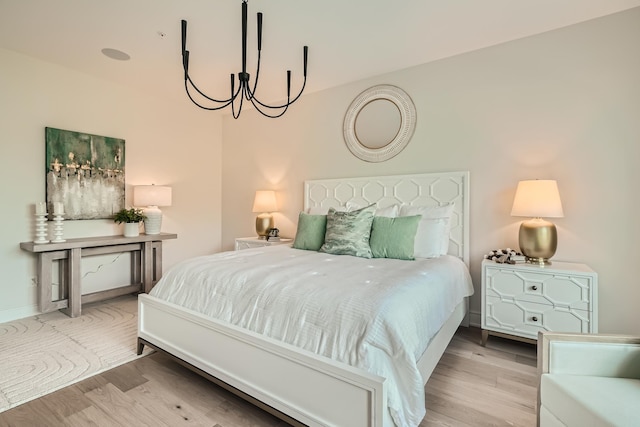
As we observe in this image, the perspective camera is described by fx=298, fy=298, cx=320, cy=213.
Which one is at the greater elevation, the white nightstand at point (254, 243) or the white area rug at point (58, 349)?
the white nightstand at point (254, 243)

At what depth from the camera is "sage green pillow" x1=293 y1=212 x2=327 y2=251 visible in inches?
117

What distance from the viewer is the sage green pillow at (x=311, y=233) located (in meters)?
2.98

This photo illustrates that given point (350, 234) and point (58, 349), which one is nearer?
point (58, 349)

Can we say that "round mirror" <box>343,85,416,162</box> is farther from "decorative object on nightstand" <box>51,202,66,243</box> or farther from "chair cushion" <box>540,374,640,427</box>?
"decorative object on nightstand" <box>51,202,66,243</box>

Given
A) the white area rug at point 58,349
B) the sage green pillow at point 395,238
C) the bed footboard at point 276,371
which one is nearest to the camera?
the bed footboard at point 276,371

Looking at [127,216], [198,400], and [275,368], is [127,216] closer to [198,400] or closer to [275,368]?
[198,400]

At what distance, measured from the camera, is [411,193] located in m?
3.17

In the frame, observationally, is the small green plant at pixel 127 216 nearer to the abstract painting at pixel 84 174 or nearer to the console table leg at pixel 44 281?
the abstract painting at pixel 84 174

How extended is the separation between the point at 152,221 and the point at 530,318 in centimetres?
409

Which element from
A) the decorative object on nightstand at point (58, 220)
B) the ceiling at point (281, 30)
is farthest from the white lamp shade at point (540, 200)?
the decorative object on nightstand at point (58, 220)

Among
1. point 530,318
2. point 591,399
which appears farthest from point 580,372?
point 530,318

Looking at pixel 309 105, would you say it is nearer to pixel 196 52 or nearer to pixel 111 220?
pixel 196 52

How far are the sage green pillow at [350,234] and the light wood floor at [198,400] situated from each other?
1084mm

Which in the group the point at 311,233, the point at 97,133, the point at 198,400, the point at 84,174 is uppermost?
the point at 97,133
